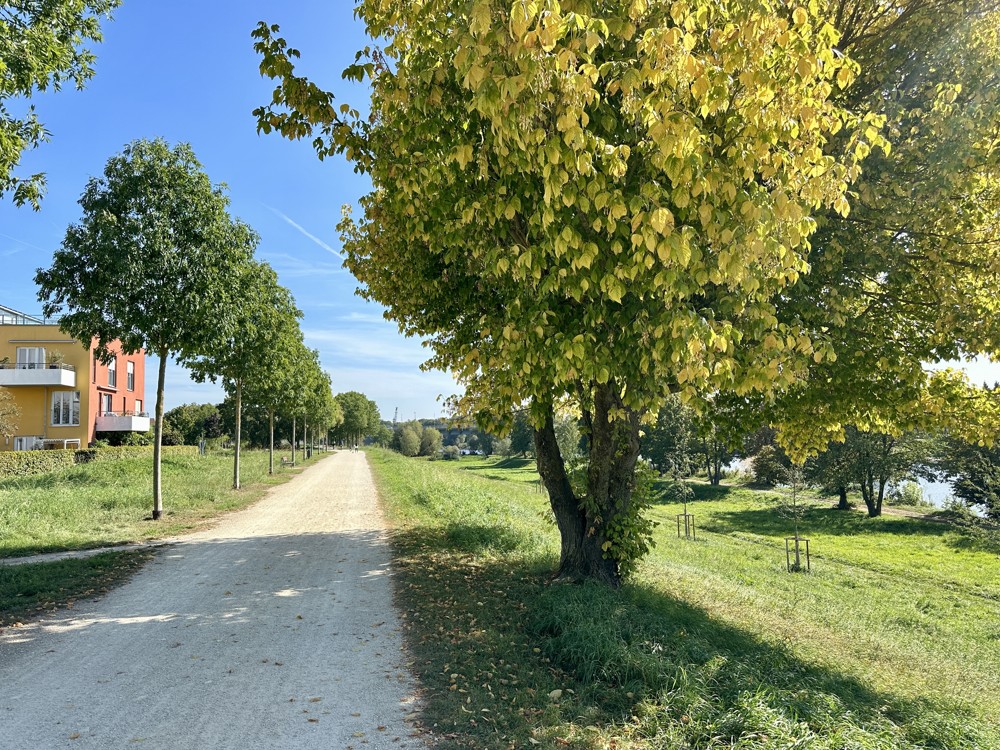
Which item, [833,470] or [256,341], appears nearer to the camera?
[256,341]

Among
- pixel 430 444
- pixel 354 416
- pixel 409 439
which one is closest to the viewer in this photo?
pixel 354 416

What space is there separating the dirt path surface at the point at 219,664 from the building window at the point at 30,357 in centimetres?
3305

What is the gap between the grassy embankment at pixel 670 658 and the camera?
4273 mm

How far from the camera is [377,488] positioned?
76.1ft

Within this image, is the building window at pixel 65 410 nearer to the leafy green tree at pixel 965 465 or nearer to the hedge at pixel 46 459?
the hedge at pixel 46 459

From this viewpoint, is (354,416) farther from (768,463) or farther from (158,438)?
(158,438)

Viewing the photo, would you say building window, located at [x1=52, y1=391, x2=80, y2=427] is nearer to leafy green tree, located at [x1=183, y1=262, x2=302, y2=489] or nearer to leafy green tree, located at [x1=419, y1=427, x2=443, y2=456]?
leafy green tree, located at [x1=183, y1=262, x2=302, y2=489]

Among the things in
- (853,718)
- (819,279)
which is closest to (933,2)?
(819,279)

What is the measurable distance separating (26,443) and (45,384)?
3522mm

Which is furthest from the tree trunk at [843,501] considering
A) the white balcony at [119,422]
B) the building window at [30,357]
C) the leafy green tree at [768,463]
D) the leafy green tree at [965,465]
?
the building window at [30,357]

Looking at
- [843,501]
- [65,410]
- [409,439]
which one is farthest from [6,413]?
[409,439]

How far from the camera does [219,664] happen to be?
17.5 ft

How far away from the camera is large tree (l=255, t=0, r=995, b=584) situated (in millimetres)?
3930

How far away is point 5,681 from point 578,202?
612cm
